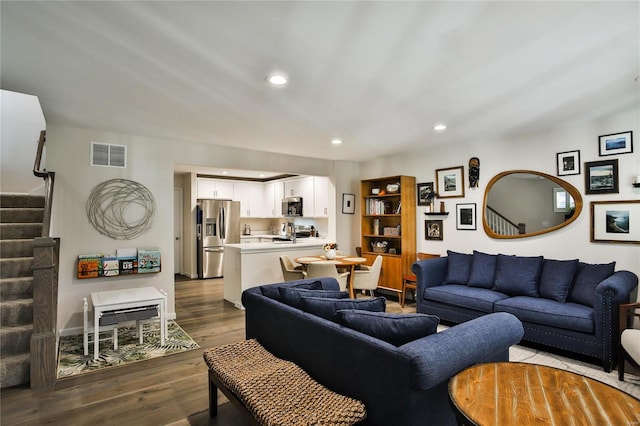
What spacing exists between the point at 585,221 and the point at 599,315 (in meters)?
1.28

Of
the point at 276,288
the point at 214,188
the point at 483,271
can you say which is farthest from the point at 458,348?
the point at 214,188

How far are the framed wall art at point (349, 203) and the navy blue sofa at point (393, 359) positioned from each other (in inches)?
171

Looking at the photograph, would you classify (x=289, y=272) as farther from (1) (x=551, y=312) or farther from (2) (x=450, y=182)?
(1) (x=551, y=312)

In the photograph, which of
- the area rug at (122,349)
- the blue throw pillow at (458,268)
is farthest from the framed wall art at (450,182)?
the area rug at (122,349)

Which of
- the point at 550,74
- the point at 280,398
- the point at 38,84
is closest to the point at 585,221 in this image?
the point at 550,74

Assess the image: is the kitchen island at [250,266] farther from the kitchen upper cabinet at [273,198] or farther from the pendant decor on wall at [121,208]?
the kitchen upper cabinet at [273,198]

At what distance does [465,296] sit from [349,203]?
3.07 meters

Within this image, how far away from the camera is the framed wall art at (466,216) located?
496 centimetres

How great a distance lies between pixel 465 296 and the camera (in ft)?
13.3

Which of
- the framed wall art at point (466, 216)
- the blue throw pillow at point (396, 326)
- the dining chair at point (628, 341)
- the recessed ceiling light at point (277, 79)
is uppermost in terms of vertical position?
the recessed ceiling light at point (277, 79)

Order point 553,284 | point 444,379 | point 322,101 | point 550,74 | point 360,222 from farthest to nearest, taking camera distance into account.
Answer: point 360,222
point 553,284
point 322,101
point 550,74
point 444,379

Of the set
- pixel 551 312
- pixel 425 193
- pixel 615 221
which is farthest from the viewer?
pixel 425 193

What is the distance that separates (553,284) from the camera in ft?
12.1

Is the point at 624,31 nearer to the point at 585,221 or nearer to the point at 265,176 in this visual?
the point at 585,221
